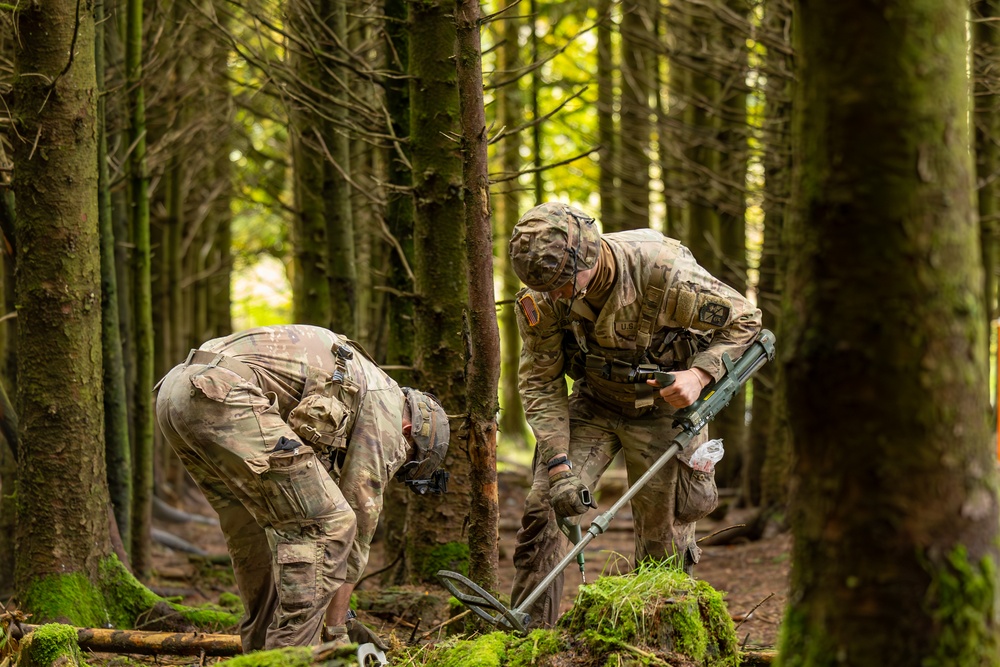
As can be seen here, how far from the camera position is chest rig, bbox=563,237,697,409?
15.5 feet

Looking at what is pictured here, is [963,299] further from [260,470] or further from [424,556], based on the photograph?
[424,556]

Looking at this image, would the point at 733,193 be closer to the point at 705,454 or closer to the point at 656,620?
the point at 705,454

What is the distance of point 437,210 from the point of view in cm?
591

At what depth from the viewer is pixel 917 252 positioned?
7.70 feet

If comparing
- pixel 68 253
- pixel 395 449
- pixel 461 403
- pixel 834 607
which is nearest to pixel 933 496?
pixel 834 607

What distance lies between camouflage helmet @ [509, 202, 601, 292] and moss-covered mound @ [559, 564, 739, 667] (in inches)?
52.2

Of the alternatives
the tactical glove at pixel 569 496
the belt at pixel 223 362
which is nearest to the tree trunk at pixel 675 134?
the tactical glove at pixel 569 496

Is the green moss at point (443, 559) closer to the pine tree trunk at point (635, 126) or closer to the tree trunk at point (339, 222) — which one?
the tree trunk at point (339, 222)

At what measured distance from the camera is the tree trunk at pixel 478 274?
4.62m

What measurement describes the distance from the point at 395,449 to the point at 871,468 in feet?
8.09

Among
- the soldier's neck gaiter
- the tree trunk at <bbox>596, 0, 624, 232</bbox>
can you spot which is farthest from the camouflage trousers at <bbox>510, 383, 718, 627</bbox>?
the tree trunk at <bbox>596, 0, 624, 232</bbox>

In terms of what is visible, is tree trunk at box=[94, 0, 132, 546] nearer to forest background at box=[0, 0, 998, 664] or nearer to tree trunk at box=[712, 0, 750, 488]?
forest background at box=[0, 0, 998, 664]

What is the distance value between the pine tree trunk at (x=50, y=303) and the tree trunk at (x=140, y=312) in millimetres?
2076

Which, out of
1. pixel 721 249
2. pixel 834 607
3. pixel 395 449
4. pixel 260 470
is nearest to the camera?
pixel 834 607
